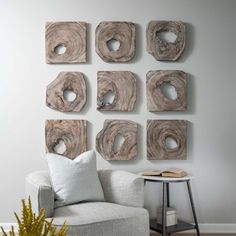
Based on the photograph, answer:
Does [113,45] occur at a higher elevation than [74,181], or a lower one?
higher

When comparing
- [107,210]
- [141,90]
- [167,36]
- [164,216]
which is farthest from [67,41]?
[164,216]

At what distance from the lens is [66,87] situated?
151 inches

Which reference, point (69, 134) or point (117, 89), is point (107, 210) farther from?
point (117, 89)

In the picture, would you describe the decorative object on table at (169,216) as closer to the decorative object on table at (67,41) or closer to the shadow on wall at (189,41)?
the shadow on wall at (189,41)

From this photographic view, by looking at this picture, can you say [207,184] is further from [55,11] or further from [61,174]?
[55,11]

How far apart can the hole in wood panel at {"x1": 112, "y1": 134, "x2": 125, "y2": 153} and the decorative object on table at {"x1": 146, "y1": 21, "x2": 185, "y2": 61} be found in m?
0.82

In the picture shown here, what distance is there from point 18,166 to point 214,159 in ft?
6.09

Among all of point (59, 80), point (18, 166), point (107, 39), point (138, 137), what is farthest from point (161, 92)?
point (18, 166)

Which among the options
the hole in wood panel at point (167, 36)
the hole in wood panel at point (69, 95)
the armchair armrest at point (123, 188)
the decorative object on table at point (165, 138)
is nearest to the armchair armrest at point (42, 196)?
the armchair armrest at point (123, 188)

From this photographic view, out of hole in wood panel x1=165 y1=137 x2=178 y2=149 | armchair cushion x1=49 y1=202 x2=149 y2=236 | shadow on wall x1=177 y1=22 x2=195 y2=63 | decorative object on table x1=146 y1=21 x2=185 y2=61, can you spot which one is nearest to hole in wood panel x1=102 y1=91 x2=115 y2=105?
decorative object on table x1=146 y1=21 x2=185 y2=61

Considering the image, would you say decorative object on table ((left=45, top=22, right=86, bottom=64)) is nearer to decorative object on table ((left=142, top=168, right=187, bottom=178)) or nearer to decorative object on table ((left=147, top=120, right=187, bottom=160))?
decorative object on table ((left=147, top=120, right=187, bottom=160))

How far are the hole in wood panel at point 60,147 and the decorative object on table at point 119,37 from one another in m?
0.88

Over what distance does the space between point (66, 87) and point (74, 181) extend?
1.01 meters

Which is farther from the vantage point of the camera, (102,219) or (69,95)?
(69,95)
